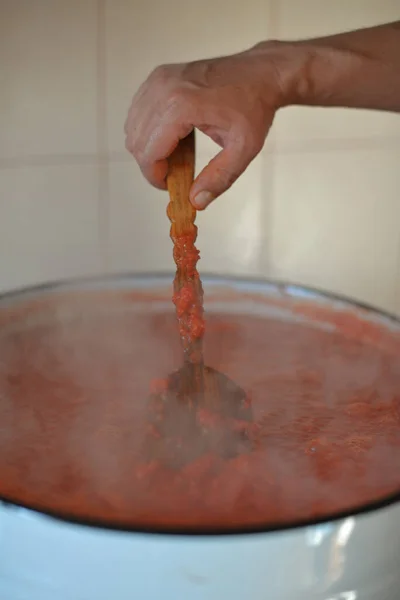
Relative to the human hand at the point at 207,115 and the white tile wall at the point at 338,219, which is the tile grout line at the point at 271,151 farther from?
the human hand at the point at 207,115

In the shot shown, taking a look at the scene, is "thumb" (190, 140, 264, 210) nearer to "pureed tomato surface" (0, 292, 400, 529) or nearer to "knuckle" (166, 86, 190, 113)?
"knuckle" (166, 86, 190, 113)

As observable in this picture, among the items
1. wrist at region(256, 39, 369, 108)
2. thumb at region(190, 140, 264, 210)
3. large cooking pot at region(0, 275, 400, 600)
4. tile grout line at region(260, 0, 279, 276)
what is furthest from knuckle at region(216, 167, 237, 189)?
tile grout line at region(260, 0, 279, 276)

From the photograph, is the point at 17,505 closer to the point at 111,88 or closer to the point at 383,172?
the point at 111,88

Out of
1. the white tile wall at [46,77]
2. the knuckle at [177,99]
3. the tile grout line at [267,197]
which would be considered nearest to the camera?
the knuckle at [177,99]

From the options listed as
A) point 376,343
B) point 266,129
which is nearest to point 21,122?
point 266,129

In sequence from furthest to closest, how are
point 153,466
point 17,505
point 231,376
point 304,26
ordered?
point 304,26
point 231,376
point 153,466
point 17,505

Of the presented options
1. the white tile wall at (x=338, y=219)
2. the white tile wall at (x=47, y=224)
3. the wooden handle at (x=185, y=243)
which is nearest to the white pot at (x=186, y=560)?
Answer: the wooden handle at (x=185, y=243)

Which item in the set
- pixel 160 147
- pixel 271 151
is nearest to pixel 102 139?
pixel 271 151
